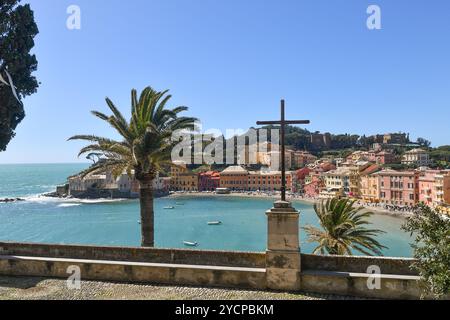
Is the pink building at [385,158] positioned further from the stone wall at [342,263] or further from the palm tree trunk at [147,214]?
the stone wall at [342,263]

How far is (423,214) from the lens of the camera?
5.81m

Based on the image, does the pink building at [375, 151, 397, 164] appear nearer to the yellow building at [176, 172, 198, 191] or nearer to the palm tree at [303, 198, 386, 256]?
the yellow building at [176, 172, 198, 191]

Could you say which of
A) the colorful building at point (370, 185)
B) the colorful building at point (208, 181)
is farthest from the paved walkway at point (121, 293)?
the colorful building at point (208, 181)

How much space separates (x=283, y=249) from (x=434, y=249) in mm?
3614

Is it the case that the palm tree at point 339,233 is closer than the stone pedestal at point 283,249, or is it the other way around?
the stone pedestal at point 283,249

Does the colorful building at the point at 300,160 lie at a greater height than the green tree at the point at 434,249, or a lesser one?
greater

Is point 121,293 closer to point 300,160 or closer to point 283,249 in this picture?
point 283,249

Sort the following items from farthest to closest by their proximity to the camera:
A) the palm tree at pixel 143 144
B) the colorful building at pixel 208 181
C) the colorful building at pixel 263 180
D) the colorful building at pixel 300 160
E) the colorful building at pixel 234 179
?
the colorful building at pixel 300 160 → the colorful building at pixel 208 181 → the colorful building at pixel 234 179 → the colorful building at pixel 263 180 → the palm tree at pixel 143 144

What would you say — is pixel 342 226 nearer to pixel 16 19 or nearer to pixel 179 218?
pixel 16 19

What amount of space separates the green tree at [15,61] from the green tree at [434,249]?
17.3 metres

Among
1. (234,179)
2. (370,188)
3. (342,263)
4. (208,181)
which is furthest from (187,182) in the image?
(342,263)

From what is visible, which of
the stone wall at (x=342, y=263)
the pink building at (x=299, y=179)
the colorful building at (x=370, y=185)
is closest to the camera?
the stone wall at (x=342, y=263)

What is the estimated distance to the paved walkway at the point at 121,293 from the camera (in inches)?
323

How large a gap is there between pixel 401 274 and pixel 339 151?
19551 cm
